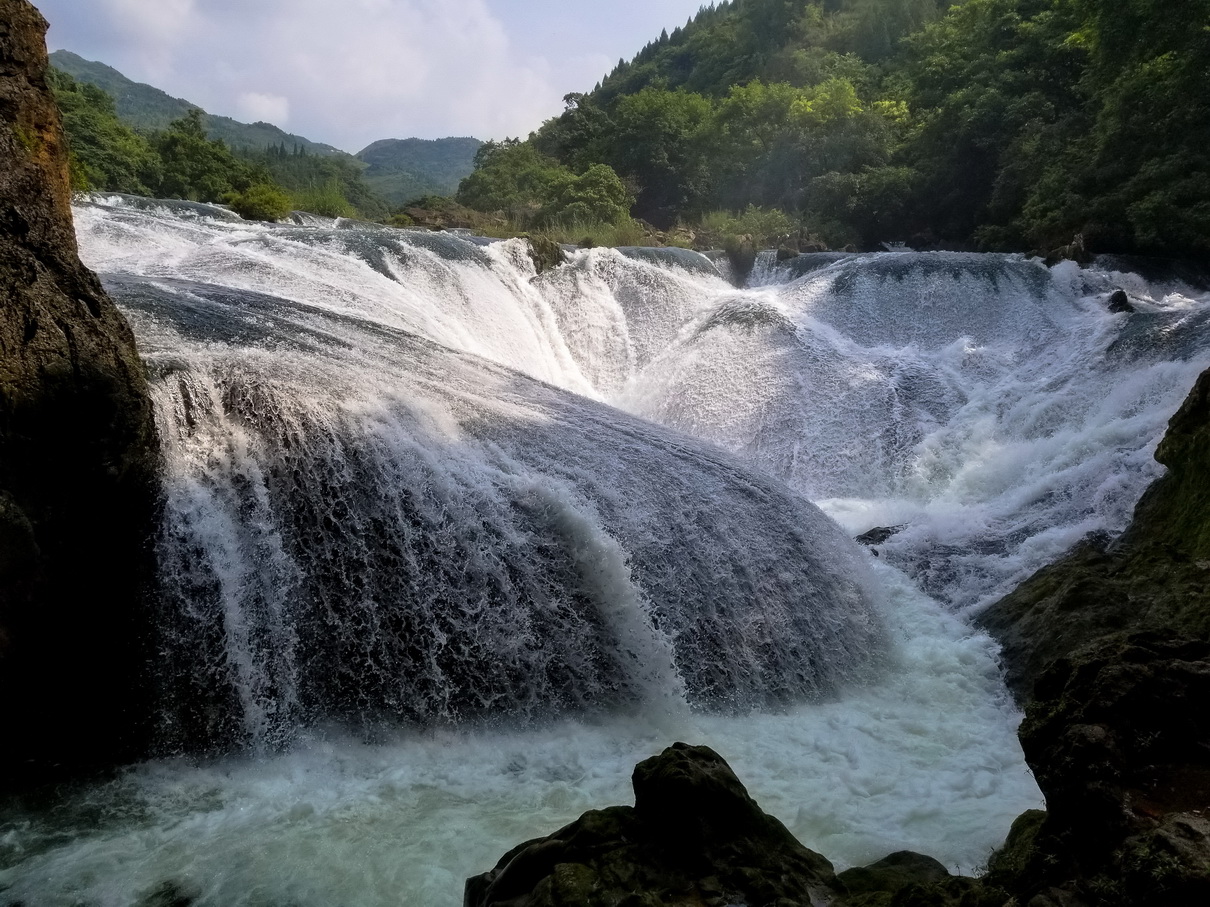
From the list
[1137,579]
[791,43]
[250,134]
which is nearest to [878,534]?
[1137,579]

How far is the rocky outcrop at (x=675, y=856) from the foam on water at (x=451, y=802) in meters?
0.86

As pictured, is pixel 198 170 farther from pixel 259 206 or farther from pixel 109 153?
pixel 259 206

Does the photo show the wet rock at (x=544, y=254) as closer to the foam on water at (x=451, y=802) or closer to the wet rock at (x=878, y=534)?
the wet rock at (x=878, y=534)

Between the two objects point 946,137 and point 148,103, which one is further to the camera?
point 148,103

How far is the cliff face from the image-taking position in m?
3.77

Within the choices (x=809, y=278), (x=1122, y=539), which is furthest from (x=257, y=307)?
(x=809, y=278)

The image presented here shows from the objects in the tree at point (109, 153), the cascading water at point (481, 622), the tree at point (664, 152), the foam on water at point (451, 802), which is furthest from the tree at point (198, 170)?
the foam on water at point (451, 802)

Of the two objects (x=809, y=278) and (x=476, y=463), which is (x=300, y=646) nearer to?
(x=476, y=463)

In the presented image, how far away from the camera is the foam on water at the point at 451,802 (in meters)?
3.27

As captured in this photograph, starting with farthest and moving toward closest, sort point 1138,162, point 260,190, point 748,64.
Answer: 1. point 748,64
2. point 260,190
3. point 1138,162

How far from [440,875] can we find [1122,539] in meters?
5.66

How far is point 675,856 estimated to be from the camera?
103 inches

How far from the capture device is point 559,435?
19.9 feet

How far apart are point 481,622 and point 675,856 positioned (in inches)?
91.5
